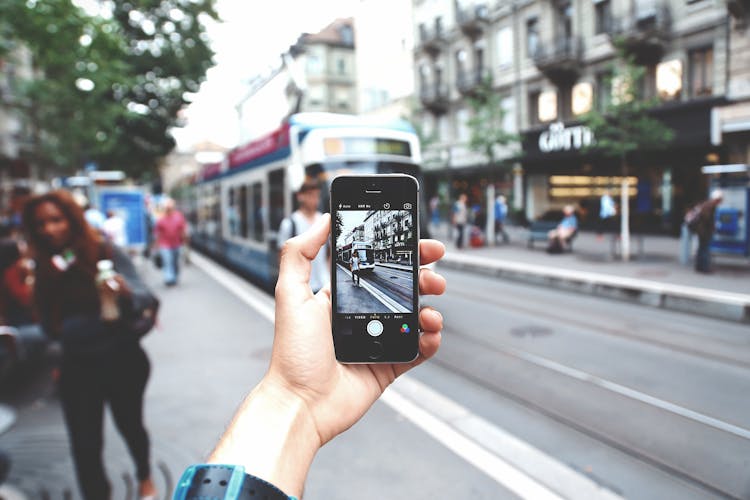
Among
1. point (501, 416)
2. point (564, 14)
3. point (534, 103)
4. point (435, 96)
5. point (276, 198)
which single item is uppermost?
point (435, 96)

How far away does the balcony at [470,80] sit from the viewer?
2079 cm

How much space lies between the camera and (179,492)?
46.3 inches

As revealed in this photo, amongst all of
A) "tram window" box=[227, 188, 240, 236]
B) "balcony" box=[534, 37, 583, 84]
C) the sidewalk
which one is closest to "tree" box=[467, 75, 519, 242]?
"balcony" box=[534, 37, 583, 84]

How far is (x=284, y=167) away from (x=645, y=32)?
7034 mm

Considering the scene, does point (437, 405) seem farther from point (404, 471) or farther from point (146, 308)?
point (146, 308)

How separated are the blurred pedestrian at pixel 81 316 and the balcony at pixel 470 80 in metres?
18.4

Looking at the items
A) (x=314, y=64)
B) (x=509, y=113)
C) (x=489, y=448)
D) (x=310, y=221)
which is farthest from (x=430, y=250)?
(x=509, y=113)

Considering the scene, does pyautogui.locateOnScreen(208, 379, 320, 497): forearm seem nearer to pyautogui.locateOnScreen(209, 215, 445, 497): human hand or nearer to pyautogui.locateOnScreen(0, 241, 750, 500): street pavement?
pyautogui.locateOnScreen(209, 215, 445, 497): human hand

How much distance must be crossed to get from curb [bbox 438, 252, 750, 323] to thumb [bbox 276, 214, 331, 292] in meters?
9.10

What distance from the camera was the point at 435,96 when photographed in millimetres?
27562

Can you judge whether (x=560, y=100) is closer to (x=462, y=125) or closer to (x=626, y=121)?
(x=626, y=121)

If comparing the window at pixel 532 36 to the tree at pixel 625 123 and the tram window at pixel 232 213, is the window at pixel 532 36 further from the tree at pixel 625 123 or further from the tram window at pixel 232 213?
the tram window at pixel 232 213

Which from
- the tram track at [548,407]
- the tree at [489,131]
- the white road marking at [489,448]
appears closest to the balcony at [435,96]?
the tree at [489,131]

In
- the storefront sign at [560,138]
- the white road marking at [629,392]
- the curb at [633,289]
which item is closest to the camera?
the white road marking at [629,392]
